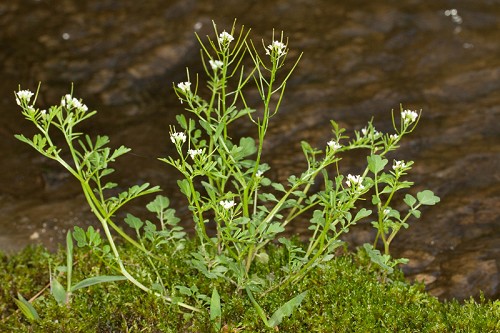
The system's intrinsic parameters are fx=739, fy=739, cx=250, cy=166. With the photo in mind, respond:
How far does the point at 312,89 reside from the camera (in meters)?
5.46

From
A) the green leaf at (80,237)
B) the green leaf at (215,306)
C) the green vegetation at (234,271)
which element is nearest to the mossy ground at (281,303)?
the green vegetation at (234,271)

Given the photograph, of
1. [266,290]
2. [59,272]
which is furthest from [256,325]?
[59,272]

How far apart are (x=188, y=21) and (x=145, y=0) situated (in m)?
0.67

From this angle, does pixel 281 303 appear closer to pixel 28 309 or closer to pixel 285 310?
pixel 285 310

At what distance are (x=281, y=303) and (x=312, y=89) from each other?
2700mm

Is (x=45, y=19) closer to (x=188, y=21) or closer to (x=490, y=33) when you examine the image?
(x=188, y=21)

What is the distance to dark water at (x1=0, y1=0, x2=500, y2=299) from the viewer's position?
404 cm

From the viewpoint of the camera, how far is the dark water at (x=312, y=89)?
404cm

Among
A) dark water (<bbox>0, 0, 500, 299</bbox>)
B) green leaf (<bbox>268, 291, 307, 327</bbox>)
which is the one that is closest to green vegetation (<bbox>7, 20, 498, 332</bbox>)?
green leaf (<bbox>268, 291, 307, 327</bbox>)

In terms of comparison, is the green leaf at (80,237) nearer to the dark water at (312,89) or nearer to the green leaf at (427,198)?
the dark water at (312,89)

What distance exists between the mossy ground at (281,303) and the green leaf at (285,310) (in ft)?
0.18

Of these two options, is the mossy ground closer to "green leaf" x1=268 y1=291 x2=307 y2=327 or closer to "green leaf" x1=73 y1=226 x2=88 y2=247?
"green leaf" x1=268 y1=291 x2=307 y2=327

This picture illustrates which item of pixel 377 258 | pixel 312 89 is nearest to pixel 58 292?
pixel 377 258

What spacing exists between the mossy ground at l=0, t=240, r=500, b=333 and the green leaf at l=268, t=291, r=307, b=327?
0.05 m
